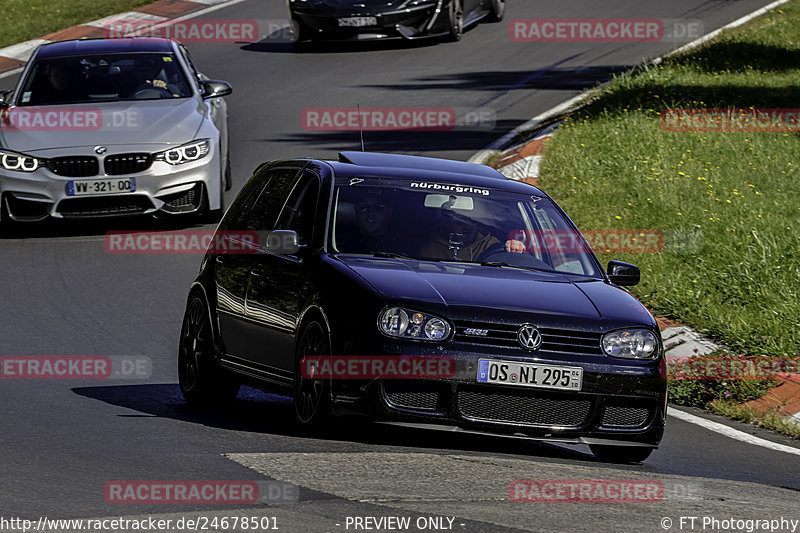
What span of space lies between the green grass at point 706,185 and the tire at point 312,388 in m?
3.96

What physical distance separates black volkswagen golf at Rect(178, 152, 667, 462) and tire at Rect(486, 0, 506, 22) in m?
17.5

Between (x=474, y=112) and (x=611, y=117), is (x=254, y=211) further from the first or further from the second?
(x=474, y=112)

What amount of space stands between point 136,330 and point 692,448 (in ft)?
15.1

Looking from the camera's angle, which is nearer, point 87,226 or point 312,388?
point 312,388

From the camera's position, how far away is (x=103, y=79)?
16078 mm

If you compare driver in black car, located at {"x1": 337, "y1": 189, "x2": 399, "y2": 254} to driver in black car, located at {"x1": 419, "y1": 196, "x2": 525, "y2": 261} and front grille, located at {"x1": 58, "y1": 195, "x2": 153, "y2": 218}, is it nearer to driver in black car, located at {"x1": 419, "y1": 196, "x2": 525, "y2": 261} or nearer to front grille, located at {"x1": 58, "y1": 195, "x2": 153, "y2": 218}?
driver in black car, located at {"x1": 419, "y1": 196, "x2": 525, "y2": 261}

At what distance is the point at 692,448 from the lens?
29.8 feet

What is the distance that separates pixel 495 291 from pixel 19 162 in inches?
319

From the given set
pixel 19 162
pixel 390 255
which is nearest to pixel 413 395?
pixel 390 255

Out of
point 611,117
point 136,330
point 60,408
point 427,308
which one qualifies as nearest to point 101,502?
point 427,308

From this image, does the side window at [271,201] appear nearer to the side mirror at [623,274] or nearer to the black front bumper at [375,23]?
the side mirror at [623,274]

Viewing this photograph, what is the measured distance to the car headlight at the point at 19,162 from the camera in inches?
587

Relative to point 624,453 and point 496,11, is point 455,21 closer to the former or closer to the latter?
point 496,11

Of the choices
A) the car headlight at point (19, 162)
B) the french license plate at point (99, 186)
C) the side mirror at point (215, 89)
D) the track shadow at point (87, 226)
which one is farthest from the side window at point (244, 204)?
the side mirror at point (215, 89)
